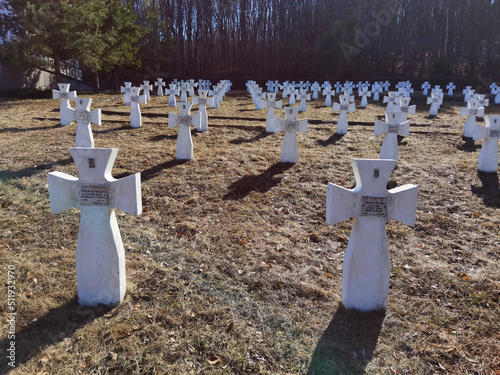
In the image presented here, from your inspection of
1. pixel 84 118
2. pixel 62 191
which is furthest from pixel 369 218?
pixel 84 118

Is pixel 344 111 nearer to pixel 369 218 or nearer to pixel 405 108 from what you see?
pixel 405 108

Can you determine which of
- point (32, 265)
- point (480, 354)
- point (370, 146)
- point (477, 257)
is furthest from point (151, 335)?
point (370, 146)

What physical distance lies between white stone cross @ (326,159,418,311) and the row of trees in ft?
83.0

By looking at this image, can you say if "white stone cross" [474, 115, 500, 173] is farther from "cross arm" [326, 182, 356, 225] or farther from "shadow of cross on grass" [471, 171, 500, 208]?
"cross arm" [326, 182, 356, 225]

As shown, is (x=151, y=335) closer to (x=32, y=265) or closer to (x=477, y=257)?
(x=32, y=265)

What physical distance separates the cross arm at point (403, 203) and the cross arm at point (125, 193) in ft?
7.61

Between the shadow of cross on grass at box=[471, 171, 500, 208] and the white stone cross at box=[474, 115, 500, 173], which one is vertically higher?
the white stone cross at box=[474, 115, 500, 173]

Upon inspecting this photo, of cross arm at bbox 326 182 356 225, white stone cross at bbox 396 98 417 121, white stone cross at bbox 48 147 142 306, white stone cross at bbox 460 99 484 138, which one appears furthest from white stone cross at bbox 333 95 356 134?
white stone cross at bbox 48 147 142 306

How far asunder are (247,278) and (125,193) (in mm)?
1609

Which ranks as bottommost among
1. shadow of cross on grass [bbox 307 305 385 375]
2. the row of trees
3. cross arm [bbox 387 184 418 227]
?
shadow of cross on grass [bbox 307 305 385 375]

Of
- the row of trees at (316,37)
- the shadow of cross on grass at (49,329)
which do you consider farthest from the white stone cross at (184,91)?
the shadow of cross on grass at (49,329)

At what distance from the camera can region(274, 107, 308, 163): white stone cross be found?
8.66 metres

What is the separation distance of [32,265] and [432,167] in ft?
26.5

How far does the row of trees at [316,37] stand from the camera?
33344mm
